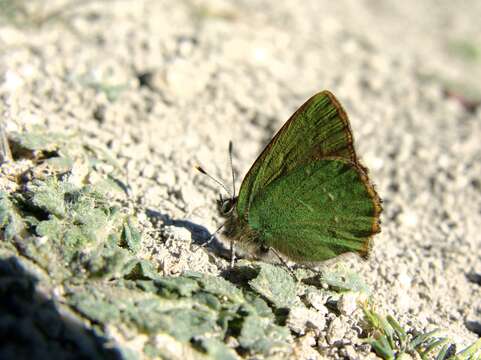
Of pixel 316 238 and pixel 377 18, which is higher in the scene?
pixel 377 18

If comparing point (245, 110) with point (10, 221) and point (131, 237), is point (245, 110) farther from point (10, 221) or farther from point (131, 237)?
point (10, 221)

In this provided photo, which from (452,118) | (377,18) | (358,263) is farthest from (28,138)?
(377,18)

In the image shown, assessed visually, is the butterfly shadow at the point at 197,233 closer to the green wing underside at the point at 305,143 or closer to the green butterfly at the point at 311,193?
the green butterfly at the point at 311,193

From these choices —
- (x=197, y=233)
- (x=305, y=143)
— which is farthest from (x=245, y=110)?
(x=305, y=143)

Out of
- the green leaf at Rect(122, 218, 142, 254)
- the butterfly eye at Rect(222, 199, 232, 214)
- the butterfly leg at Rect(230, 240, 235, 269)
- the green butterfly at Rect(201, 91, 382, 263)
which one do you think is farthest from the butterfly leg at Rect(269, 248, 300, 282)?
the green leaf at Rect(122, 218, 142, 254)

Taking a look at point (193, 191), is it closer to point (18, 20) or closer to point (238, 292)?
point (238, 292)

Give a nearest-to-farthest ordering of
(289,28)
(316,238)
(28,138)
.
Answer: (316,238) < (28,138) < (289,28)

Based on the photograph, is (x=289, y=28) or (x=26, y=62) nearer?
(x=26, y=62)
